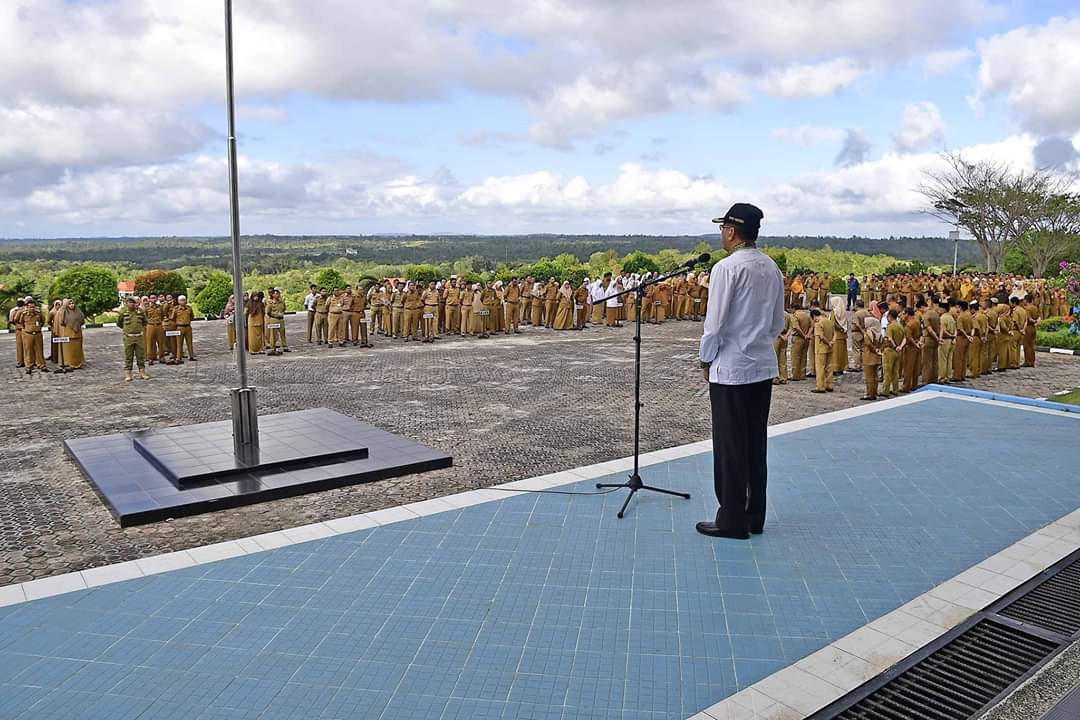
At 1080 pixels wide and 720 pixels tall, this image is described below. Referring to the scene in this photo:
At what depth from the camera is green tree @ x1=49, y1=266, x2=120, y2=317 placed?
92.4 feet

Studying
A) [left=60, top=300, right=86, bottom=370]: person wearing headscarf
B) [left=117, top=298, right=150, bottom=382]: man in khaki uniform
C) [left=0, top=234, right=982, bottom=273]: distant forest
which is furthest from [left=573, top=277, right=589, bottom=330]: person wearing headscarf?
[left=0, top=234, right=982, bottom=273]: distant forest

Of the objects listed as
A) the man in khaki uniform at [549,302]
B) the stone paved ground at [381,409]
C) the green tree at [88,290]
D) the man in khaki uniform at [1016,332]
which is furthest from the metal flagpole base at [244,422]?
the green tree at [88,290]

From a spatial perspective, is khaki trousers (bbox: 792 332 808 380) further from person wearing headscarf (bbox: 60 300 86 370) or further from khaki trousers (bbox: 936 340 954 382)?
person wearing headscarf (bbox: 60 300 86 370)

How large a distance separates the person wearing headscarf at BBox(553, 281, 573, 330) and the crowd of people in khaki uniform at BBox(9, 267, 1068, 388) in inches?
1.3

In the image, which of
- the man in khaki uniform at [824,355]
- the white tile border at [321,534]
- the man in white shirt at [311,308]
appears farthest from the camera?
the man in white shirt at [311,308]

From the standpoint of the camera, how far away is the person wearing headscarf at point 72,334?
1548 cm

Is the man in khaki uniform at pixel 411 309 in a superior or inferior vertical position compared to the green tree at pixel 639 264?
inferior

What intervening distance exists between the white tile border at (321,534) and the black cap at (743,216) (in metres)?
2.71

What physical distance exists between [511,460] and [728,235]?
3.87 meters

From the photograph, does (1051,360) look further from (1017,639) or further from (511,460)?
(1017,639)

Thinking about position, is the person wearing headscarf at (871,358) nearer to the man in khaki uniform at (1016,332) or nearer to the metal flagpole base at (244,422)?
the man in khaki uniform at (1016,332)

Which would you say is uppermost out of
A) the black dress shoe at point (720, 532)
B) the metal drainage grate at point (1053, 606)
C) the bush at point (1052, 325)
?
the bush at point (1052, 325)

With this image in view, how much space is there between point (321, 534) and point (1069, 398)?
11.2 meters

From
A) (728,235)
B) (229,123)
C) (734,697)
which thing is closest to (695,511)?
(728,235)
